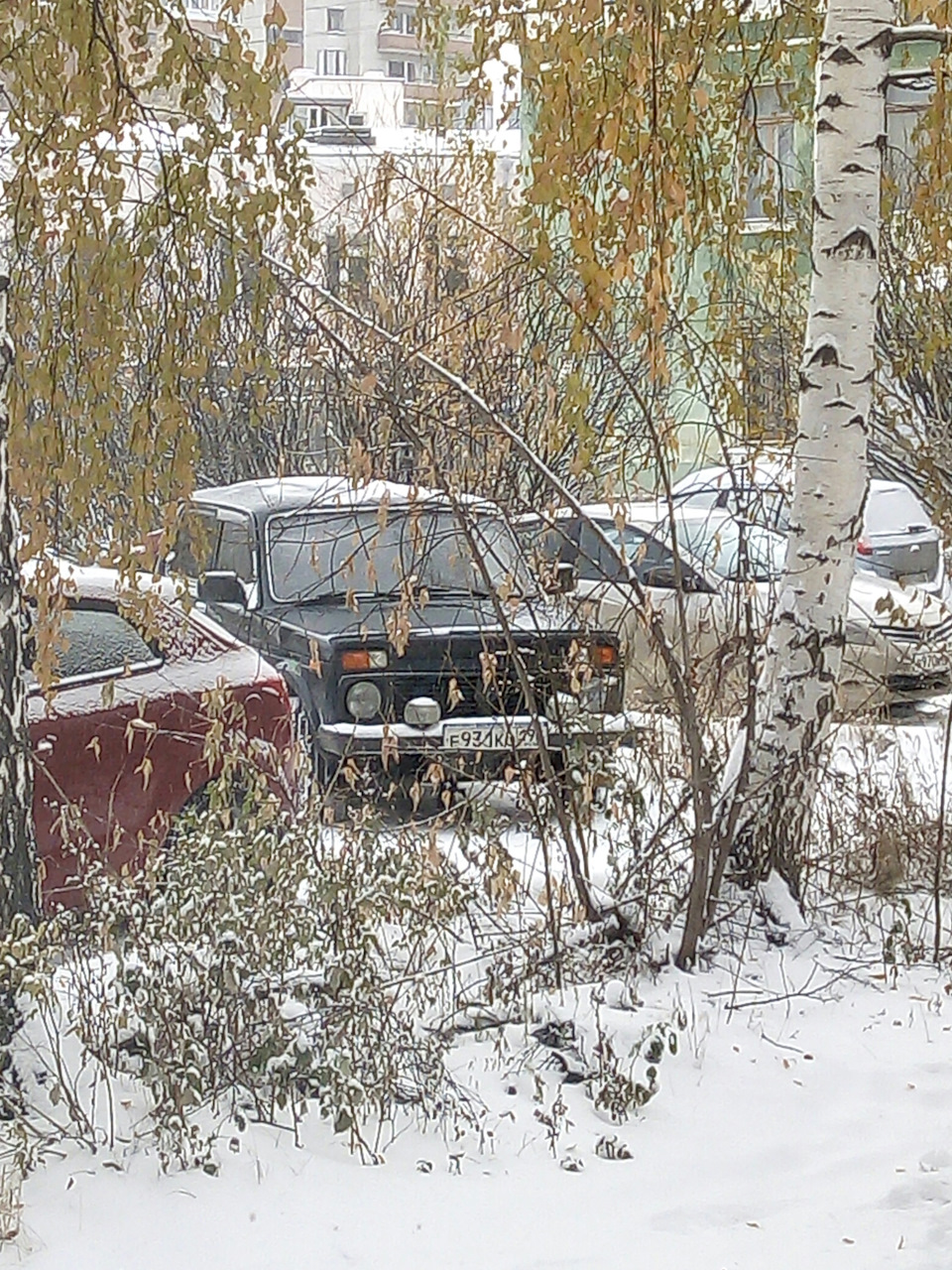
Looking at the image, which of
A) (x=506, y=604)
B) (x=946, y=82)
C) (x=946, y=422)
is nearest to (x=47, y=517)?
(x=506, y=604)

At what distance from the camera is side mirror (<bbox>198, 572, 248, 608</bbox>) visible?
Answer: 781 cm

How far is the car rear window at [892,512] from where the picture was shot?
16000mm

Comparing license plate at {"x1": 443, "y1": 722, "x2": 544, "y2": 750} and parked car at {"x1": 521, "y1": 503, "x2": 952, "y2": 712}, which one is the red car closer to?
license plate at {"x1": 443, "y1": 722, "x2": 544, "y2": 750}

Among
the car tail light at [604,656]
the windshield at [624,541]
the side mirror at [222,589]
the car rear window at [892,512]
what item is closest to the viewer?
the windshield at [624,541]

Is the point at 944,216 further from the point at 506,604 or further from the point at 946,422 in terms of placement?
the point at 946,422

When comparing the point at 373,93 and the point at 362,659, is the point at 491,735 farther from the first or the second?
the point at 373,93

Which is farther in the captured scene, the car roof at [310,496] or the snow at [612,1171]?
the car roof at [310,496]

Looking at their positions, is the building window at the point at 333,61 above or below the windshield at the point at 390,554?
above

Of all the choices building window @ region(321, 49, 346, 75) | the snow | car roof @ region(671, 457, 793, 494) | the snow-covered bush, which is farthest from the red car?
building window @ region(321, 49, 346, 75)

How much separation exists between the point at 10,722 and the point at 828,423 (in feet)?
9.16

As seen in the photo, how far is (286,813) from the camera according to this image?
5102 mm

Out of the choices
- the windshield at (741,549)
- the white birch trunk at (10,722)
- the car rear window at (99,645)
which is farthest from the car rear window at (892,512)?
the white birch trunk at (10,722)

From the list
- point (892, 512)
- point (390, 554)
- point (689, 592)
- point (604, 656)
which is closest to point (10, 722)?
point (604, 656)

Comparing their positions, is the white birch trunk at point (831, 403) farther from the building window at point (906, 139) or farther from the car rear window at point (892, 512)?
the car rear window at point (892, 512)
